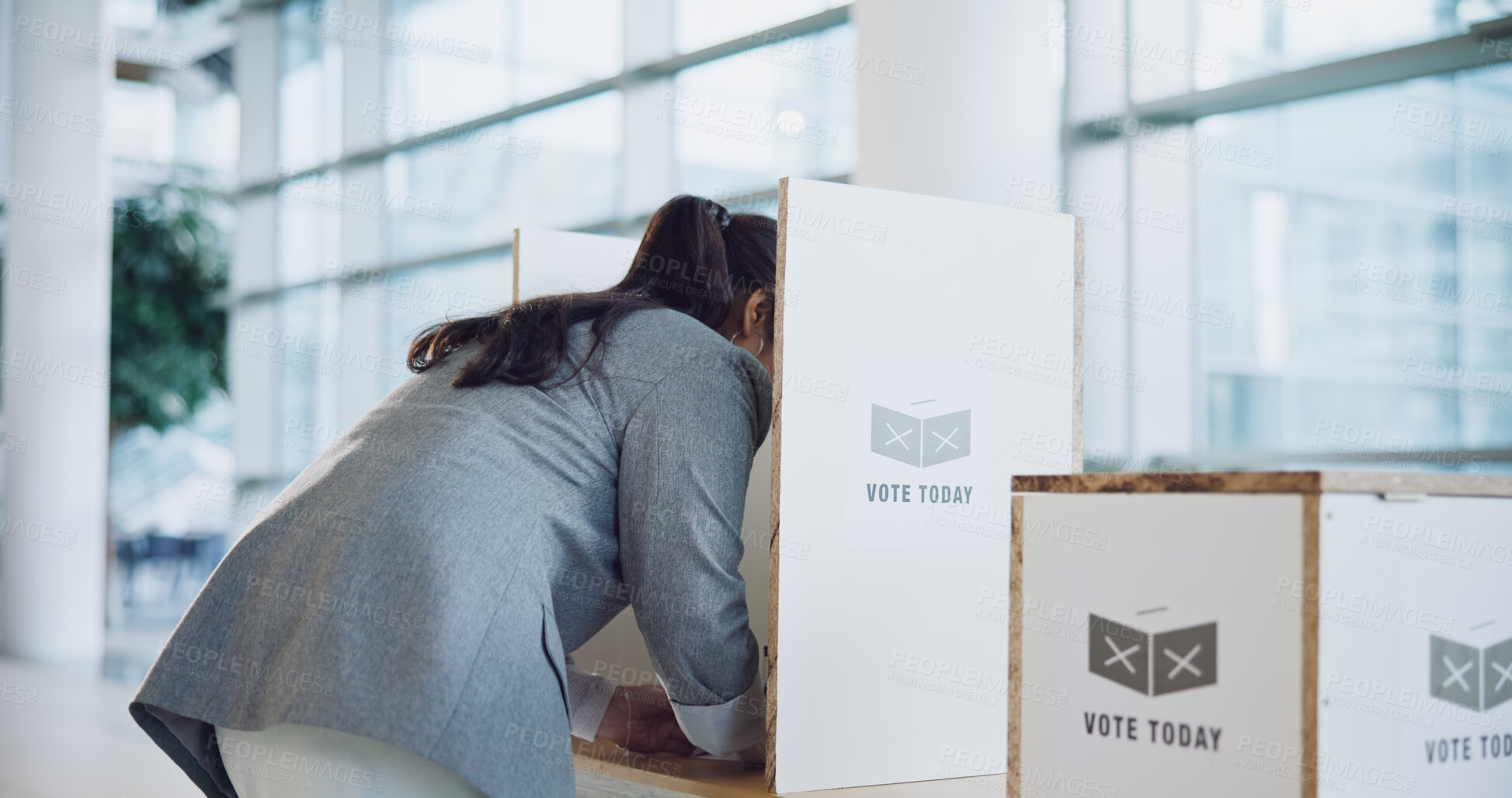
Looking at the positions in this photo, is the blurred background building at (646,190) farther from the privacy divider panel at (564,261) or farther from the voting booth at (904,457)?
the privacy divider panel at (564,261)

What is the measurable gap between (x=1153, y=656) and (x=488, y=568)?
0.61 meters

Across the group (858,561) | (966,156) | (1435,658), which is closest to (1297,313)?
(966,156)

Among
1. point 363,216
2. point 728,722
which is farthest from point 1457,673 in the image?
point 363,216

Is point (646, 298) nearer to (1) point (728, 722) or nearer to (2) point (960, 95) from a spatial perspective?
(1) point (728, 722)

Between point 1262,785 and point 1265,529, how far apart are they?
0.20 metres

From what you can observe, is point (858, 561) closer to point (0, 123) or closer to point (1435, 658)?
point (1435, 658)

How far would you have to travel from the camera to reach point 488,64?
553 centimetres

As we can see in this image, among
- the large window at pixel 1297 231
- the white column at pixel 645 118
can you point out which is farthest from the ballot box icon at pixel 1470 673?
the white column at pixel 645 118

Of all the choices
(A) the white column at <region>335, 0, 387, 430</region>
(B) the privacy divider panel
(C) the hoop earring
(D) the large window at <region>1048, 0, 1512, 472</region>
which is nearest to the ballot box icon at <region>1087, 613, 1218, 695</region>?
(C) the hoop earring

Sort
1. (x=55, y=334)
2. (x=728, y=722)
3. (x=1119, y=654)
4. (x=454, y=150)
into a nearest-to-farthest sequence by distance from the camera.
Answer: (x=1119, y=654) → (x=728, y=722) → (x=454, y=150) → (x=55, y=334)

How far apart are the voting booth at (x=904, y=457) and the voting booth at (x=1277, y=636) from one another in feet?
1.22

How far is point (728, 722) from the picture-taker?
1.50m

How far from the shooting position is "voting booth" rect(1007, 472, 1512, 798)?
98 cm

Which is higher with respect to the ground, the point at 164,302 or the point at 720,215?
the point at 164,302
